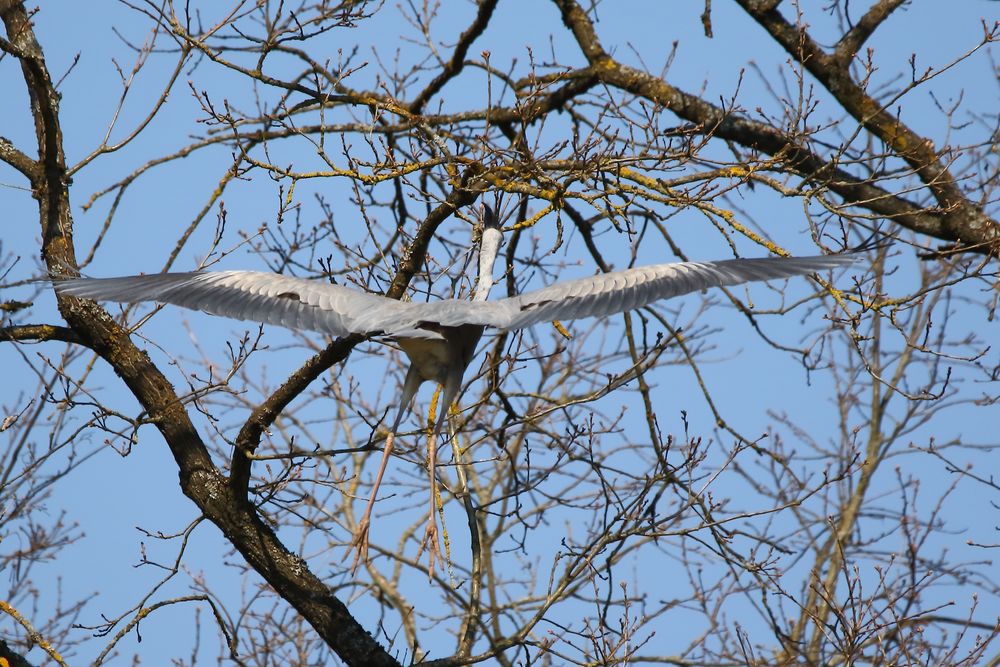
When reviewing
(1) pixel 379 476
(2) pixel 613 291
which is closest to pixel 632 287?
(2) pixel 613 291

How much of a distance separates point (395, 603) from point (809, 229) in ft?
15.7

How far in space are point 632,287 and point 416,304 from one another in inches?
38.1

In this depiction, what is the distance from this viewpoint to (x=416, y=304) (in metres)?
4.68

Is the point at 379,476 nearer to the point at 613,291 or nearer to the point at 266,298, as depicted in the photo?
the point at 266,298

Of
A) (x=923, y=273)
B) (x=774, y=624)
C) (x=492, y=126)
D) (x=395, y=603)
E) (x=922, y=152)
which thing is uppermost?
(x=923, y=273)

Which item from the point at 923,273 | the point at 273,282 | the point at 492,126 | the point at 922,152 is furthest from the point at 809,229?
the point at 923,273

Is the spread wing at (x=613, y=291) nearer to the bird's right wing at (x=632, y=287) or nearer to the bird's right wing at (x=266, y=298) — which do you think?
the bird's right wing at (x=632, y=287)

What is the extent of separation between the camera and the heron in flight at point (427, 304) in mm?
4496

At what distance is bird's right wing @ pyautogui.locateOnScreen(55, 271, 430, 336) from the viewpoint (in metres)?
4.54

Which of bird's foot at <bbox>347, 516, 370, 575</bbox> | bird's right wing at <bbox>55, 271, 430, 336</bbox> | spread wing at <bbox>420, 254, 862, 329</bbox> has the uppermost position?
bird's right wing at <bbox>55, 271, 430, 336</bbox>

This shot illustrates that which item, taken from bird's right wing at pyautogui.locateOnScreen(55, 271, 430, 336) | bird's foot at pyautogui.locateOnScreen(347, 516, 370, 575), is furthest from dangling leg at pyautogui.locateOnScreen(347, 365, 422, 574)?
bird's right wing at pyautogui.locateOnScreen(55, 271, 430, 336)

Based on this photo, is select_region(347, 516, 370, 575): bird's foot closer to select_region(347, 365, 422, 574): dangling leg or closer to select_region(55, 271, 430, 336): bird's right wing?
select_region(347, 365, 422, 574): dangling leg

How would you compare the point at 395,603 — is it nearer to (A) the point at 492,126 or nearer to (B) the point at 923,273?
(A) the point at 492,126

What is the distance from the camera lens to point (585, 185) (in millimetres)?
5020
